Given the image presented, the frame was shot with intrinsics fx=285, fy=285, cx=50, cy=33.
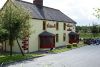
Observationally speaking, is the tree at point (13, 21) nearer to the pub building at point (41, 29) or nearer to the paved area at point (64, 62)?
the paved area at point (64, 62)

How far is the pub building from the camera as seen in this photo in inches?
1780

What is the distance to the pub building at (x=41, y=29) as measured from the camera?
45.2 m

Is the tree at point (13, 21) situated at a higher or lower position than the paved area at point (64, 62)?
higher

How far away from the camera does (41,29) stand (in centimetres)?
4988

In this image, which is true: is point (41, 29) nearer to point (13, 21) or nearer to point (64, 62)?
point (13, 21)

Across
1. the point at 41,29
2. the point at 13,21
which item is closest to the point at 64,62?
the point at 13,21

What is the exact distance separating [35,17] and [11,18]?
39.4 feet

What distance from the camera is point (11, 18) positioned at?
1390 inches

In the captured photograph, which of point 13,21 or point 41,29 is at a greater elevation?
point 13,21

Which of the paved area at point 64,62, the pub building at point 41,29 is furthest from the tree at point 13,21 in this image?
the pub building at point 41,29

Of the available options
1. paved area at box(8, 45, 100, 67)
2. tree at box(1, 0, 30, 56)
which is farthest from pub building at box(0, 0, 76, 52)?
paved area at box(8, 45, 100, 67)

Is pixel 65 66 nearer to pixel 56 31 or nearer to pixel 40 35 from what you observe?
pixel 40 35

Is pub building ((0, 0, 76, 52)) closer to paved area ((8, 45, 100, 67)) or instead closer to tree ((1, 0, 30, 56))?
tree ((1, 0, 30, 56))

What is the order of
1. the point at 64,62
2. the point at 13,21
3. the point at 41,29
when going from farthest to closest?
1. the point at 41,29
2. the point at 13,21
3. the point at 64,62
